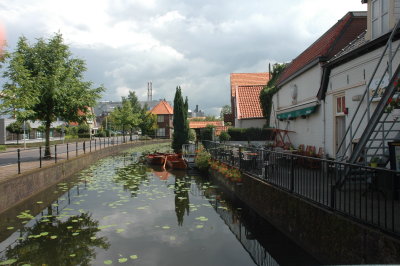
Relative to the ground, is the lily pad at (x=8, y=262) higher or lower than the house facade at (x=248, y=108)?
lower

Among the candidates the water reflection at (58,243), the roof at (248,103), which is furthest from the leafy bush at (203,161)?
the roof at (248,103)

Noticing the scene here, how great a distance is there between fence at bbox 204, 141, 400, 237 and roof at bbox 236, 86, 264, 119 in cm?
1542

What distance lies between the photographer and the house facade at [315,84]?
489 inches

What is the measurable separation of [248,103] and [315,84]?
16863 millimetres

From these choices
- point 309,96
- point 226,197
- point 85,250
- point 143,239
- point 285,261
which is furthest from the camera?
point 309,96

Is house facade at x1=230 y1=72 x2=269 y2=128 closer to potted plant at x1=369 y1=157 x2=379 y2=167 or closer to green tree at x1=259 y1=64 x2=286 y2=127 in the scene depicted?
green tree at x1=259 y1=64 x2=286 y2=127

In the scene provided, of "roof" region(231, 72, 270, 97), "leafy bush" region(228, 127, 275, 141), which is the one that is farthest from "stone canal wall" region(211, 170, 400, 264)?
"roof" region(231, 72, 270, 97)

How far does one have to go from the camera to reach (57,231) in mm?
7609

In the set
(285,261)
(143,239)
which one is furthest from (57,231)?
(285,261)

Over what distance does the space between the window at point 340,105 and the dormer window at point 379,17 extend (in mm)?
2389

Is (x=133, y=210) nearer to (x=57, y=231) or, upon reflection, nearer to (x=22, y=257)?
(x=57, y=231)

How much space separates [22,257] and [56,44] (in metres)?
15.4

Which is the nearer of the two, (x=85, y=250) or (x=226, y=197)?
(x=85, y=250)

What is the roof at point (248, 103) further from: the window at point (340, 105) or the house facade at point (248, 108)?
the window at point (340, 105)
